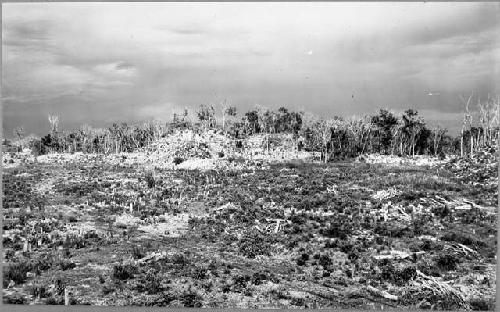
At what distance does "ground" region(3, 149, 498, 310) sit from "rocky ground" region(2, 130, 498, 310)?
0.11 ft

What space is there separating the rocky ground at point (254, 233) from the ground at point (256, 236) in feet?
0.11

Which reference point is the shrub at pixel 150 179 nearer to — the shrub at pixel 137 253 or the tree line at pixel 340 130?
the tree line at pixel 340 130

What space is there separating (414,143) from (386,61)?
504 cm

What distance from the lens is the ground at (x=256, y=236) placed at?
1116cm

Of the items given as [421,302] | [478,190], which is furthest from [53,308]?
[478,190]

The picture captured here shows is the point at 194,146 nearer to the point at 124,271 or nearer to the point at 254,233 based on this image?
the point at 254,233

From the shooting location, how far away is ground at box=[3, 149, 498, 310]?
11156mm

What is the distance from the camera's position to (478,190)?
41.0ft

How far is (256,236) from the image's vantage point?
1260 cm

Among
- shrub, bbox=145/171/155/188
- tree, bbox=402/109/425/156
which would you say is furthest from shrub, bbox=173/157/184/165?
tree, bbox=402/109/425/156

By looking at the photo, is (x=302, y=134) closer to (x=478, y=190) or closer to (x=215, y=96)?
(x=215, y=96)

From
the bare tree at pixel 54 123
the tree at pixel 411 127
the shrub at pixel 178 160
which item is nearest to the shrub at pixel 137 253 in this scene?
the shrub at pixel 178 160

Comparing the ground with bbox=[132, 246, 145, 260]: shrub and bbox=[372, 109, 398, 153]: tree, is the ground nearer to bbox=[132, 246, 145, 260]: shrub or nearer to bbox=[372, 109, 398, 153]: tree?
bbox=[132, 246, 145, 260]: shrub

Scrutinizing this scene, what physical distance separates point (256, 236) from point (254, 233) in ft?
0.35
